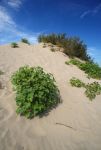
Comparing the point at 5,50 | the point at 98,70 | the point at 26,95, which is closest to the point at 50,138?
the point at 26,95

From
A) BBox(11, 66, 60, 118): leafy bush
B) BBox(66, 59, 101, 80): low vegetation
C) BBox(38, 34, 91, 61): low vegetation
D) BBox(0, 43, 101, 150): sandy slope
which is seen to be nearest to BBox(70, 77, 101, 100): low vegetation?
BBox(0, 43, 101, 150): sandy slope

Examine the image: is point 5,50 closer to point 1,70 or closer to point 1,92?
point 1,70

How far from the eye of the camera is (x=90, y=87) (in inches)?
270

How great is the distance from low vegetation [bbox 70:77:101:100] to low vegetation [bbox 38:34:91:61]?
395 centimetres

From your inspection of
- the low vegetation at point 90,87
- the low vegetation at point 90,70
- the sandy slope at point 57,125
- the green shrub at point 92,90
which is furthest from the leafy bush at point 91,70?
the sandy slope at point 57,125

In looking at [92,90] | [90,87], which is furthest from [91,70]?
A: [92,90]

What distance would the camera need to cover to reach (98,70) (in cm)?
894

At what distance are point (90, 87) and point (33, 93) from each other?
2.92 metres

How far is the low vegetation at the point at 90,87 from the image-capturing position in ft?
21.1

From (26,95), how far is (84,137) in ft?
5.75

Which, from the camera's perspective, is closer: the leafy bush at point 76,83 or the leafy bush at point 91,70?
the leafy bush at point 76,83

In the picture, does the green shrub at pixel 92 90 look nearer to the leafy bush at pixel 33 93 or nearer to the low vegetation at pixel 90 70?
the low vegetation at pixel 90 70

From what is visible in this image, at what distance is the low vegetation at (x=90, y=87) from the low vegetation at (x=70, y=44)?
Answer: 395cm

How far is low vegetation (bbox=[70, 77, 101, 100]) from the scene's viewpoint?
21.1 ft
